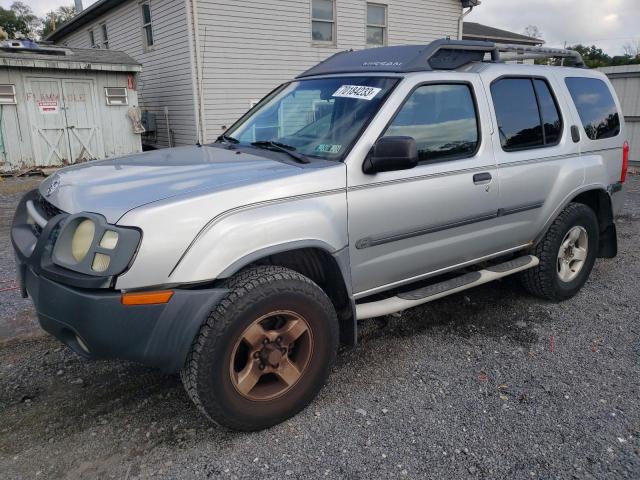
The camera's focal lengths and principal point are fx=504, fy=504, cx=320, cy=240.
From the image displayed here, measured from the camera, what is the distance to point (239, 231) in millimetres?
2445

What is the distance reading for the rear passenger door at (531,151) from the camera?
12.1 feet

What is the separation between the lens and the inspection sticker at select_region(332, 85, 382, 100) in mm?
3207

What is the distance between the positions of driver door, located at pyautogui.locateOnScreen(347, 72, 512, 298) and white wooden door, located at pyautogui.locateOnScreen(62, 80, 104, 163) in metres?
11.5

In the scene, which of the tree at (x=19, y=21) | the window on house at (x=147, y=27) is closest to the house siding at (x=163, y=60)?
the window on house at (x=147, y=27)

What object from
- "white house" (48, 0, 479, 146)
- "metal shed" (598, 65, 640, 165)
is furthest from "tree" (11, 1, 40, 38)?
"metal shed" (598, 65, 640, 165)

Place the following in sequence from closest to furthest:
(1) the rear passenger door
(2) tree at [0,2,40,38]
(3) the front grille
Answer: (3) the front grille → (1) the rear passenger door → (2) tree at [0,2,40,38]

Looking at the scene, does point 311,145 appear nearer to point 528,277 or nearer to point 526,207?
point 526,207

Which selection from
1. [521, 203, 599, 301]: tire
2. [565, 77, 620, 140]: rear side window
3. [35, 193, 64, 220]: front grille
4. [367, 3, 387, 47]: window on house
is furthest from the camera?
[367, 3, 387, 47]: window on house

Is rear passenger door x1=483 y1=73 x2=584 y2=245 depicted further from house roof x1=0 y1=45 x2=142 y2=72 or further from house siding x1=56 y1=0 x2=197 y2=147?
house roof x1=0 y1=45 x2=142 y2=72

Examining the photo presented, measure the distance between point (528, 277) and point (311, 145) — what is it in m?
2.36

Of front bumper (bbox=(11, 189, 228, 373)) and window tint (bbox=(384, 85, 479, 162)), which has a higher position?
window tint (bbox=(384, 85, 479, 162))

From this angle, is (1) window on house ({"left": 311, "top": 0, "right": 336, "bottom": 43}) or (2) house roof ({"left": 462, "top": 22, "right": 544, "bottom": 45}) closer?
(1) window on house ({"left": 311, "top": 0, "right": 336, "bottom": 43})

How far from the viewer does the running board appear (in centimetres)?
310

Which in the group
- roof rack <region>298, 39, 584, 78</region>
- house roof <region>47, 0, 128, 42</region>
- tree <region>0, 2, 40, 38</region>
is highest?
tree <region>0, 2, 40, 38</region>
